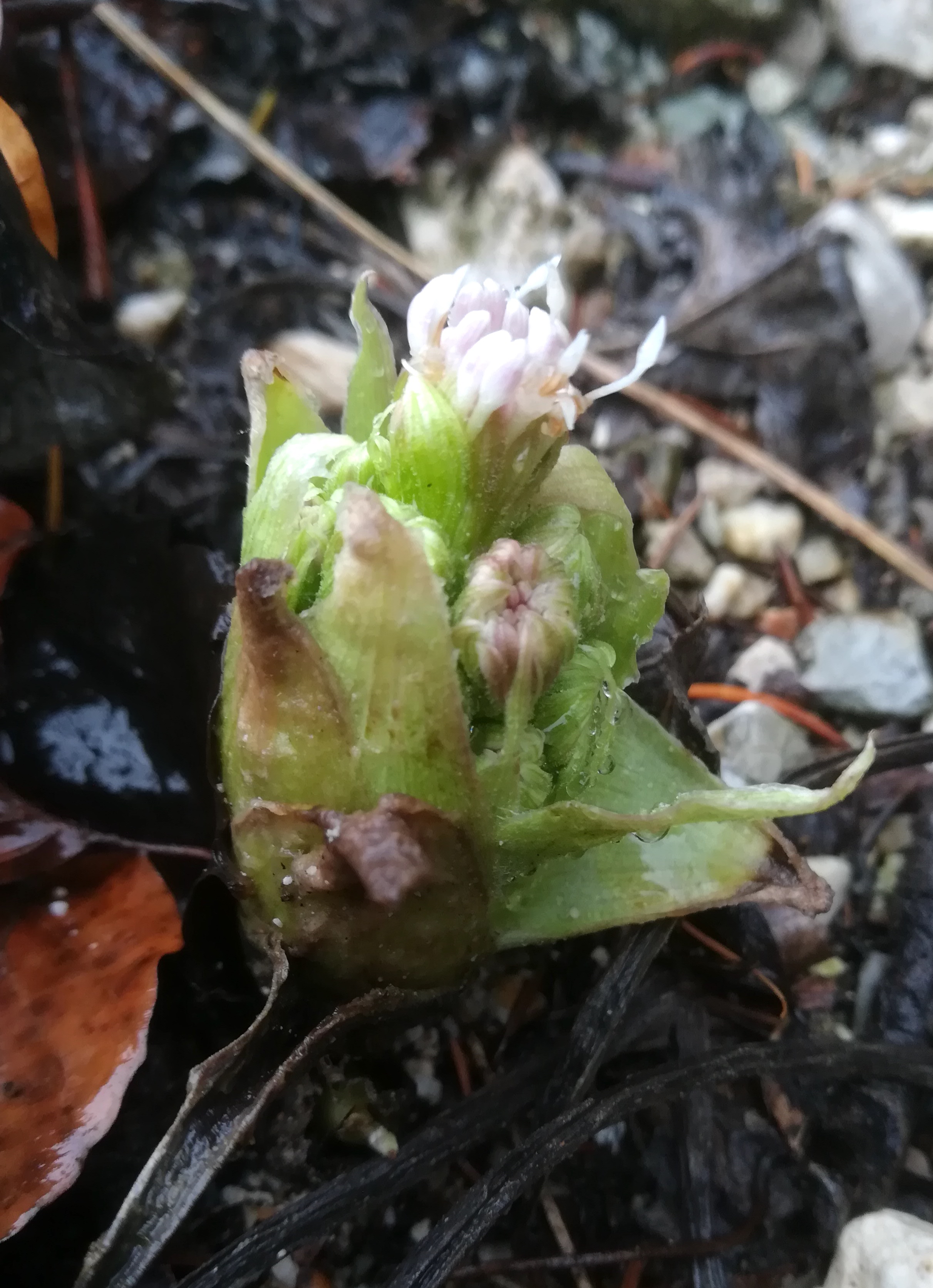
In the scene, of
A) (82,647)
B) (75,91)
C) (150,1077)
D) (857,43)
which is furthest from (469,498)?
(857,43)

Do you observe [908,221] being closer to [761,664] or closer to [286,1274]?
[761,664]

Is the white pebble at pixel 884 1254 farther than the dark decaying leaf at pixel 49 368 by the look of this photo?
No

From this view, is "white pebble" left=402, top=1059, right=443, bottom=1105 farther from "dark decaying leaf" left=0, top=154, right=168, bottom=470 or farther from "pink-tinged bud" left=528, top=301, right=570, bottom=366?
"dark decaying leaf" left=0, top=154, right=168, bottom=470

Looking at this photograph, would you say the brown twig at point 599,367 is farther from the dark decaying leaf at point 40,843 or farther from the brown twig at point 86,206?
the dark decaying leaf at point 40,843

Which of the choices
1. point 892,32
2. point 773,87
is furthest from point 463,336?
point 892,32

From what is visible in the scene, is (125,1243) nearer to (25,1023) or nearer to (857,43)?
(25,1023)

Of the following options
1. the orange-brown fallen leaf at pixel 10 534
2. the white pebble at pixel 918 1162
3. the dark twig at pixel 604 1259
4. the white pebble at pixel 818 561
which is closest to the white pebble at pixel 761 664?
the white pebble at pixel 818 561

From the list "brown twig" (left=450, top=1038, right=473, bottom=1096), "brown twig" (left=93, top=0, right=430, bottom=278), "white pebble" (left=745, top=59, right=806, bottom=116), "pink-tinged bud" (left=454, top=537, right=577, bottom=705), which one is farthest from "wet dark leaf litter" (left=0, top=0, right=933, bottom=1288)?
"white pebble" (left=745, top=59, right=806, bottom=116)
